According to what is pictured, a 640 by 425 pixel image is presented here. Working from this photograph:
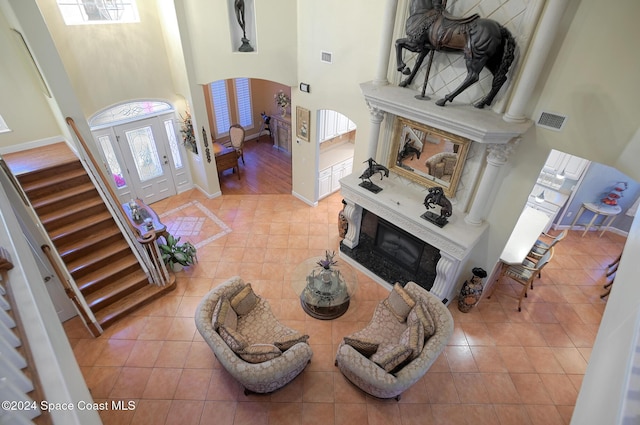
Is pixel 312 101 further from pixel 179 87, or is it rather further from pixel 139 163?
pixel 139 163

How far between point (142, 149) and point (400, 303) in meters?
6.80

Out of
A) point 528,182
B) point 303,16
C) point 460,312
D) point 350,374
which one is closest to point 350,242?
point 460,312

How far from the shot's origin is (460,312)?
5766 mm

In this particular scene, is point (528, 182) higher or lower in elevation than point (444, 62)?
lower

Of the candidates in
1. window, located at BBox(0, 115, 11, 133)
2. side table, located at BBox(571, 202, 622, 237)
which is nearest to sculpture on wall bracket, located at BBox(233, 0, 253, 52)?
window, located at BBox(0, 115, 11, 133)

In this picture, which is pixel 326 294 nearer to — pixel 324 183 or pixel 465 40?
pixel 324 183

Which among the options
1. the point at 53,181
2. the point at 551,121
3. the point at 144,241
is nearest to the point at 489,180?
the point at 551,121

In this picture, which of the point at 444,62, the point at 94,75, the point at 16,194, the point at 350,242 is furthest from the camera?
the point at 350,242

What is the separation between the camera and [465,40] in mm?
4148

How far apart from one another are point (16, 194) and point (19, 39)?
8.45ft

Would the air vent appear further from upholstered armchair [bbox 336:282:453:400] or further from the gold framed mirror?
upholstered armchair [bbox 336:282:453:400]

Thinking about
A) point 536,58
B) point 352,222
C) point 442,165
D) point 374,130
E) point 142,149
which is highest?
point 536,58

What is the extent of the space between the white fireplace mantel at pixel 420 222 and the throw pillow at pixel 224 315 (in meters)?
2.84

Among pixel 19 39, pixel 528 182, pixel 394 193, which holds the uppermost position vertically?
pixel 19 39
